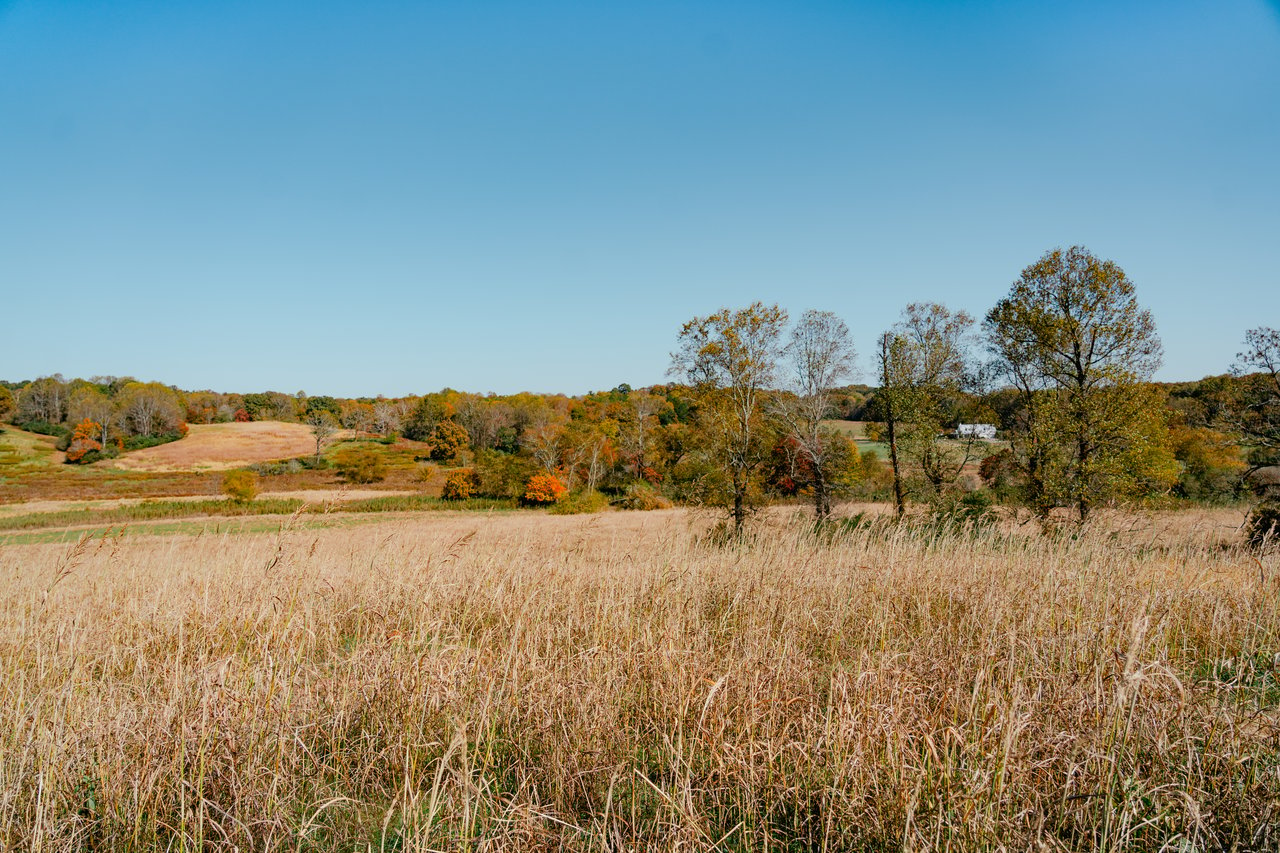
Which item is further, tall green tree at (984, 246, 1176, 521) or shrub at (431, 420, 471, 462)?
shrub at (431, 420, 471, 462)

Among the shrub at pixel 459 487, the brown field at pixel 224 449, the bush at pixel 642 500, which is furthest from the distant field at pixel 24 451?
the bush at pixel 642 500

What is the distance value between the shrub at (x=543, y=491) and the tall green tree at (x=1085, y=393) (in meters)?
44.9

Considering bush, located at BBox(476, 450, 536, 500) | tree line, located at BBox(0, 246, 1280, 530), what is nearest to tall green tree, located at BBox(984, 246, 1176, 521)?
tree line, located at BBox(0, 246, 1280, 530)

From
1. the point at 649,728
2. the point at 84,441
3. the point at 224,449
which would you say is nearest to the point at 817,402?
the point at 649,728

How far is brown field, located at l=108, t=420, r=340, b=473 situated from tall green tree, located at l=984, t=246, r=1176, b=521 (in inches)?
3372

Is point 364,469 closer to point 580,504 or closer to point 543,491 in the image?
point 543,491

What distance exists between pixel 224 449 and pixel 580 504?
198ft

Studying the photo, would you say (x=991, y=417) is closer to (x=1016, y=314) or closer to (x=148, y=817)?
(x=1016, y=314)

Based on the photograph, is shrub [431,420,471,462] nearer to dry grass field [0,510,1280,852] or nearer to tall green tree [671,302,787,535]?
tall green tree [671,302,787,535]

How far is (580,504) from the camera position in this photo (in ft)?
180

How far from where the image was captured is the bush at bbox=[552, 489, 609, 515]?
2100 inches

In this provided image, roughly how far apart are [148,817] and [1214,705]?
5121 mm

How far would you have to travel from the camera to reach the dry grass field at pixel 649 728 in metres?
2.38

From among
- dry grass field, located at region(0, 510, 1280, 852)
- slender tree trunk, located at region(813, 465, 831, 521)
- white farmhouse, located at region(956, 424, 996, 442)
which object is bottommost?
slender tree trunk, located at region(813, 465, 831, 521)
